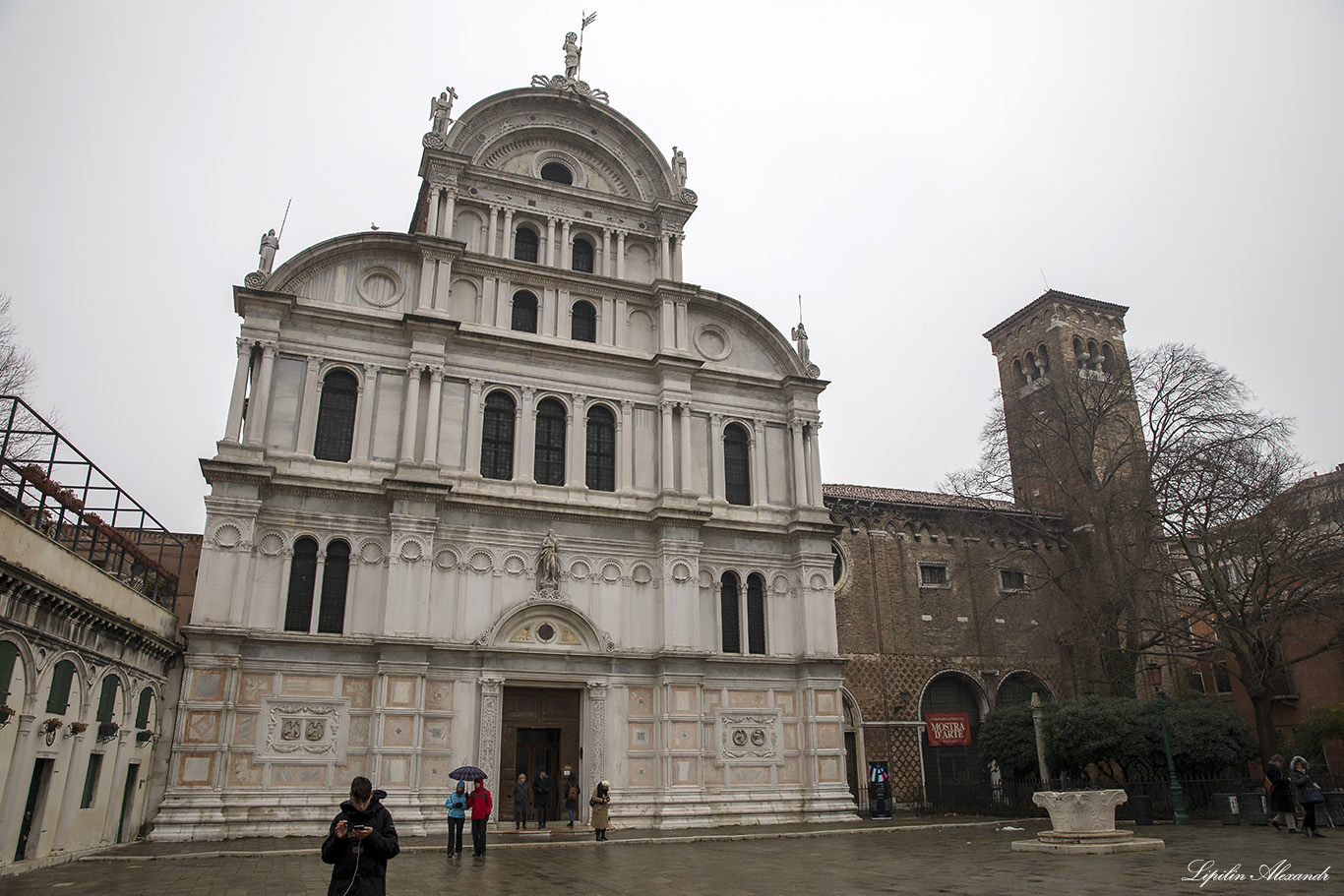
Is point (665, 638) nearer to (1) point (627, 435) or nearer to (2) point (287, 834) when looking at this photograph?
(1) point (627, 435)

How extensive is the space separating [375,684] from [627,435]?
963 centimetres

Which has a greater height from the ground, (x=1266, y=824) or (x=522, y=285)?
(x=522, y=285)

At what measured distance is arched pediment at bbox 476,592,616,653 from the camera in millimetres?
23812

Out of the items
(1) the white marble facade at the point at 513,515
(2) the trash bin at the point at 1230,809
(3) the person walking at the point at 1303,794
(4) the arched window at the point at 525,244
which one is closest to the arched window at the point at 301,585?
(1) the white marble facade at the point at 513,515

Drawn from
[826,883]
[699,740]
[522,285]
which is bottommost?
[826,883]

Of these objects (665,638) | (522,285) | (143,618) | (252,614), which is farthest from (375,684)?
(522,285)

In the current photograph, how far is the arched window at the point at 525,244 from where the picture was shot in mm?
28594

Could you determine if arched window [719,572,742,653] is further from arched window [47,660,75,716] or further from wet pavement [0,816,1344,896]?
arched window [47,660,75,716]

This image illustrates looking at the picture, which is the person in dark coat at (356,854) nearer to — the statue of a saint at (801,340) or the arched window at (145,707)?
the arched window at (145,707)

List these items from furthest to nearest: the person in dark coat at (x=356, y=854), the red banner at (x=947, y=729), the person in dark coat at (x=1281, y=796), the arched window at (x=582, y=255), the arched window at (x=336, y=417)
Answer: the red banner at (x=947, y=729) < the arched window at (x=582, y=255) < the arched window at (x=336, y=417) < the person in dark coat at (x=1281, y=796) < the person in dark coat at (x=356, y=854)

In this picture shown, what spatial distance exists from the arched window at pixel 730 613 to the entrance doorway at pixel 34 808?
1603cm

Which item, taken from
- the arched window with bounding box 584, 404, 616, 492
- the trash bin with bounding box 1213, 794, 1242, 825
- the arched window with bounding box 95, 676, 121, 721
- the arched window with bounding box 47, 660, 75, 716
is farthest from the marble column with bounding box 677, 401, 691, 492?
the arched window with bounding box 47, 660, 75, 716

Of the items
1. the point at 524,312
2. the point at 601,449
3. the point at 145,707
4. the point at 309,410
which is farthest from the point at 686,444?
the point at 145,707

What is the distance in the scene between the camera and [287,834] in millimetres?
20438
